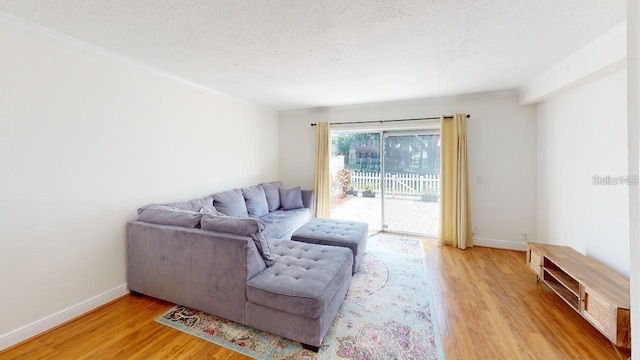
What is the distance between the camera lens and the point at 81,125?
2.13 m

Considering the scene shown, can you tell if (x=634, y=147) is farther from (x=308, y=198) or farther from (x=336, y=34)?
(x=308, y=198)

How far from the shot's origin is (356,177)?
15.6 ft

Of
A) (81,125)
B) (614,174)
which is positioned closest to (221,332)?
(81,125)

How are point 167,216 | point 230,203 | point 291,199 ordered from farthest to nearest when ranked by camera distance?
point 291,199 < point 230,203 < point 167,216

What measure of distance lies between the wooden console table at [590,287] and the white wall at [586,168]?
249 mm

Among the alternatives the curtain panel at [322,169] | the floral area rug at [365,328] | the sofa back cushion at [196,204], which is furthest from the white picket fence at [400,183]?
the sofa back cushion at [196,204]

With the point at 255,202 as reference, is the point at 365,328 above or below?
below

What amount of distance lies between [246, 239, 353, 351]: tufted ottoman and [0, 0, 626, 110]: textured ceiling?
1.91 meters

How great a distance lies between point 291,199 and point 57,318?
2.97 meters

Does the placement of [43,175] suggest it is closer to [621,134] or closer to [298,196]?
[298,196]

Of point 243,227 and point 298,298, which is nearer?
point 298,298

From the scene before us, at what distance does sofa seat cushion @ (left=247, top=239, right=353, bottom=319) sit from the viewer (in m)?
1.70

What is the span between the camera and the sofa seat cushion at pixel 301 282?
170 cm

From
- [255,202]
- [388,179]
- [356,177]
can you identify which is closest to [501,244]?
[388,179]
